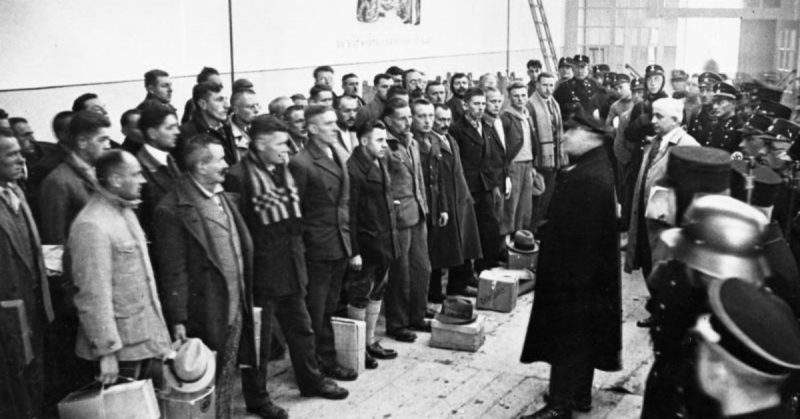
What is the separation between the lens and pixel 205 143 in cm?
509

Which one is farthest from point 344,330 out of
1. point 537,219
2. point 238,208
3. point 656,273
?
point 537,219

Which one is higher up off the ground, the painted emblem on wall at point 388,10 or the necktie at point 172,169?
the painted emblem on wall at point 388,10

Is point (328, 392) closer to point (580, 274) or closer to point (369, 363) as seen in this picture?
point (369, 363)

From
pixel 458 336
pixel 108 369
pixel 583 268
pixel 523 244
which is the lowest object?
pixel 458 336

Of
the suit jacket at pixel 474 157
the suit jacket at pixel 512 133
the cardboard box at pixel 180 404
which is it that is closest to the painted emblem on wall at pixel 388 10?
the suit jacket at pixel 512 133

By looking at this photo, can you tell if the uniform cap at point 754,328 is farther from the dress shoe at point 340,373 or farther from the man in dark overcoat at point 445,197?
the man in dark overcoat at point 445,197

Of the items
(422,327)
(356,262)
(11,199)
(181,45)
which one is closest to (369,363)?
(356,262)

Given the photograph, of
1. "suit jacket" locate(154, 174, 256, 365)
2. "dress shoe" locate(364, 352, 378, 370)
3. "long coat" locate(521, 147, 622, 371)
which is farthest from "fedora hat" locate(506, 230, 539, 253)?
"suit jacket" locate(154, 174, 256, 365)

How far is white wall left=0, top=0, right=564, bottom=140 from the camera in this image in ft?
25.8

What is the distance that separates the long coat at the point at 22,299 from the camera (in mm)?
4715

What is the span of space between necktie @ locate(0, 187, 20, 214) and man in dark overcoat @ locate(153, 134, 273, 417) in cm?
72

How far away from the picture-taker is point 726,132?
866 cm

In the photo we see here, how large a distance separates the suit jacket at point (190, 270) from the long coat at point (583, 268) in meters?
2.06

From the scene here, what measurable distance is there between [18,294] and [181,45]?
5.19 meters
